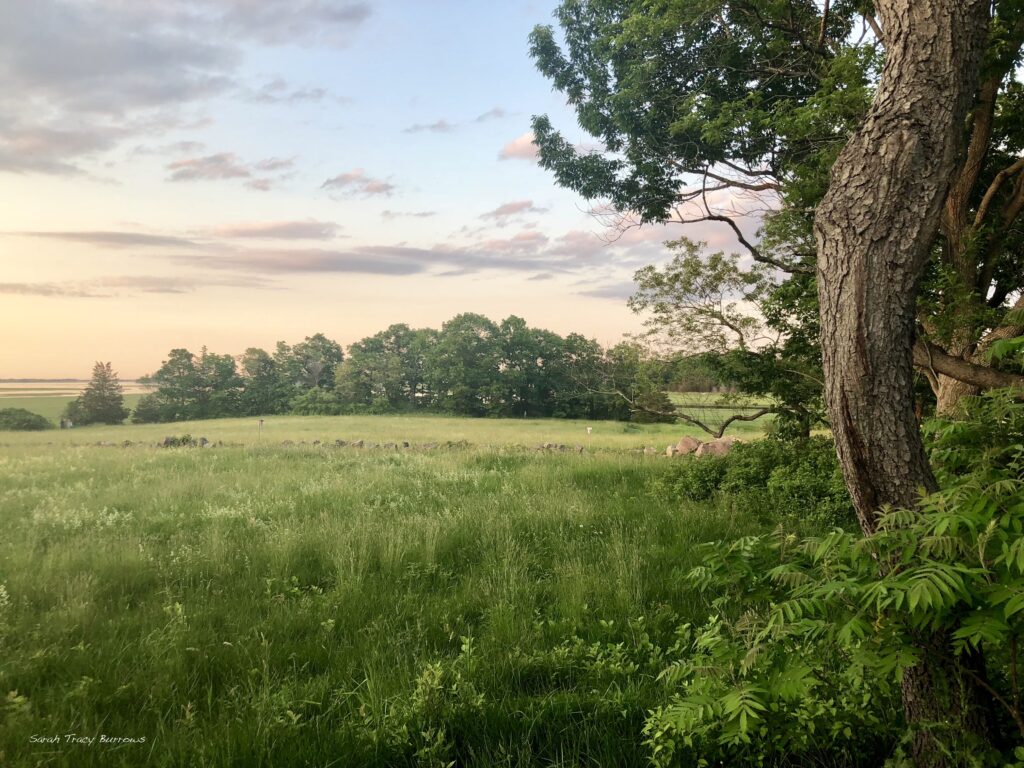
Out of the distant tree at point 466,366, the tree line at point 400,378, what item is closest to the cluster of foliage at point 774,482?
the tree line at point 400,378

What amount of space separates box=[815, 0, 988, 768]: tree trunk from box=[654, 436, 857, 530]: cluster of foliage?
580 cm

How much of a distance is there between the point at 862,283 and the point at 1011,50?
7630 millimetres

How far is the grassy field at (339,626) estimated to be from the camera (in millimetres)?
2977

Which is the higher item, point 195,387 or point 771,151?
point 771,151

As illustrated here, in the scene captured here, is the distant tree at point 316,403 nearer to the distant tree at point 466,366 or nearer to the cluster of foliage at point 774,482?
the distant tree at point 466,366

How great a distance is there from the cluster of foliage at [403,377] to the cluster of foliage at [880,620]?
4625 cm

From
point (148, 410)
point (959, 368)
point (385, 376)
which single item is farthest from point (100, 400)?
point (959, 368)

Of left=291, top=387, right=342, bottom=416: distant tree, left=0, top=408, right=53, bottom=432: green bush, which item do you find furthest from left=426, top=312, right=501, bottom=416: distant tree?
left=0, top=408, right=53, bottom=432: green bush

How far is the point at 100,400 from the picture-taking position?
36.5m

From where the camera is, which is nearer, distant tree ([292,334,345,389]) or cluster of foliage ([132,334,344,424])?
cluster of foliage ([132,334,344,424])

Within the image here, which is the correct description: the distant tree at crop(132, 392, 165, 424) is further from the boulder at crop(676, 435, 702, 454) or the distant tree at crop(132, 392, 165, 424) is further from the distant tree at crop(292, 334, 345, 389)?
the boulder at crop(676, 435, 702, 454)

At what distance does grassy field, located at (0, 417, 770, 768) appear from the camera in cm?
298

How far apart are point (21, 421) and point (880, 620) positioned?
3234cm

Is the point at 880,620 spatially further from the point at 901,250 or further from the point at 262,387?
the point at 262,387
